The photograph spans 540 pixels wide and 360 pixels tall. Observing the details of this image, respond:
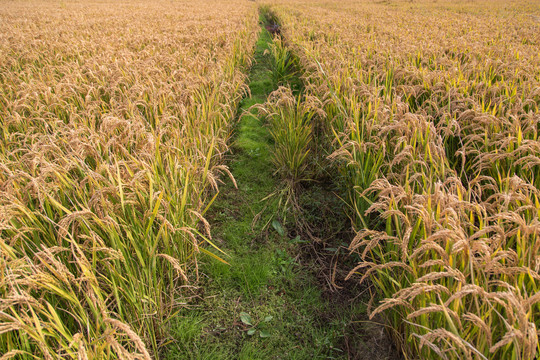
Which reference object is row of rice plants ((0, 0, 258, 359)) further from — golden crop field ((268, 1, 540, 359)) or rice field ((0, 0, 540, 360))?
golden crop field ((268, 1, 540, 359))

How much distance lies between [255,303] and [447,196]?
61.3 inches

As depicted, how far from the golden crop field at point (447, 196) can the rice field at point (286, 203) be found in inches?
0.6

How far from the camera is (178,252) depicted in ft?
6.95

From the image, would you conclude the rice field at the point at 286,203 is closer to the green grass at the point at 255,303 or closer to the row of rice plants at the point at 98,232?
the row of rice plants at the point at 98,232

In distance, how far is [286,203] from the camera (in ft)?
10.4

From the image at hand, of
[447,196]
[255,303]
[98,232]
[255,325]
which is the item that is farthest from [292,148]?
[98,232]

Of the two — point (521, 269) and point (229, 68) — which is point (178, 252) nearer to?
point (521, 269)

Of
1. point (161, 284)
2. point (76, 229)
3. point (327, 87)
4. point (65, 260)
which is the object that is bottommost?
point (161, 284)

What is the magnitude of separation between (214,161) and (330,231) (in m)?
1.57

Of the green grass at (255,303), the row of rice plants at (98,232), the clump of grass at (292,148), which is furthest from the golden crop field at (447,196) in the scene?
the row of rice plants at (98,232)

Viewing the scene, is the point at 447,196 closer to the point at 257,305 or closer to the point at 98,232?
the point at 257,305

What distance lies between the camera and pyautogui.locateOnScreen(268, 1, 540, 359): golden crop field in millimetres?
1165

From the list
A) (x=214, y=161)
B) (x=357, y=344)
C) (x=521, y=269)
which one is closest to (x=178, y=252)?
(x=357, y=344)

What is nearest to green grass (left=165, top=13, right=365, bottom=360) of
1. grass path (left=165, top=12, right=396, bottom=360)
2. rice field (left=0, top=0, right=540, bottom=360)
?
grass path (left=165, top=12, right=396, bottom=360)
